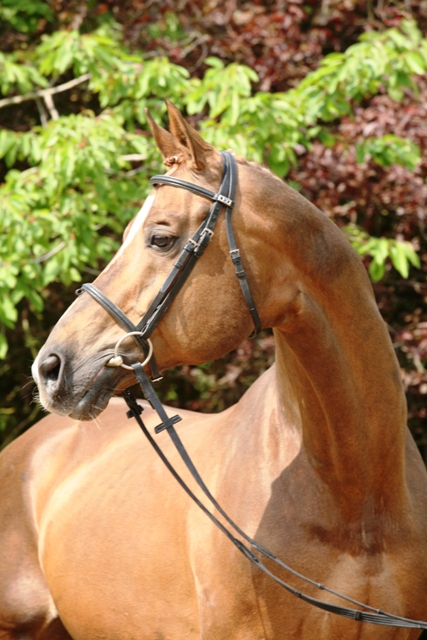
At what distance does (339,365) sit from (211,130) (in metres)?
2.48

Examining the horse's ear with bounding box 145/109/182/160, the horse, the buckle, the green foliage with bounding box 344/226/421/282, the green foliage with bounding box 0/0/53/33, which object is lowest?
the green foliage with bounding box 344/226/421/282

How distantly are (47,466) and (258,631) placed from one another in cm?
178

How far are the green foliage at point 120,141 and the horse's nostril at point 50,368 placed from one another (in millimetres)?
2241

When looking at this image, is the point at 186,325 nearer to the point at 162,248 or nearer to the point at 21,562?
the point at 162,248

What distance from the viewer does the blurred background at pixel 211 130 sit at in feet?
15.2

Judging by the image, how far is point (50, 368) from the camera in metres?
2.32

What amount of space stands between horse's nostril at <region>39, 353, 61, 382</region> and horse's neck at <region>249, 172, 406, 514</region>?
2.22 feet

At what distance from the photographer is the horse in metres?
2.40

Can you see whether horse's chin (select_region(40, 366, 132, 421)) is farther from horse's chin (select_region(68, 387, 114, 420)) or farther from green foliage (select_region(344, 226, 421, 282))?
green foliage (select_region(344, 226, 421, 282))

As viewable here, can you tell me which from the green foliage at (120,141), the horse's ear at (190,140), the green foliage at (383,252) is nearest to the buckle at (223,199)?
the horse's ear at (190,140)

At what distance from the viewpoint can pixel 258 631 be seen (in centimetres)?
264

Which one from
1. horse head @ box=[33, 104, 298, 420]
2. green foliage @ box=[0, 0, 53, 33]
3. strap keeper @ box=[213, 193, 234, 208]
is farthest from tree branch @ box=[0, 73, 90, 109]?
strap keeper @ box=[213, 193, 234, 208]

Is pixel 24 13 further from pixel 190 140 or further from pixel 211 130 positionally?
pixel 190 140

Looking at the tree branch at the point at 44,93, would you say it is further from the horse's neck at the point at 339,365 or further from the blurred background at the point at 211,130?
the horse's neck at the point at 339,365
